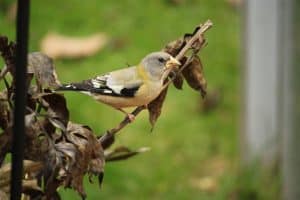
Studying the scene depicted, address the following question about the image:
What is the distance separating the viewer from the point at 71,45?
430 cm

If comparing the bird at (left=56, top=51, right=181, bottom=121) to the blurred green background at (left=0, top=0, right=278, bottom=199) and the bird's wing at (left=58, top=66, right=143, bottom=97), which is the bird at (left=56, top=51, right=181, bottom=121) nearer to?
the bird's wing at (left=58, top=66, right=143, bottom=97)

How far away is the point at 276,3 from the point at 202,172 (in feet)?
2.32

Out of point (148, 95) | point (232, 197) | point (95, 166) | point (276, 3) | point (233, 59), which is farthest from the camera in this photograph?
point (233, 59)

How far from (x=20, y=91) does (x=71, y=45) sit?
3.40 meters

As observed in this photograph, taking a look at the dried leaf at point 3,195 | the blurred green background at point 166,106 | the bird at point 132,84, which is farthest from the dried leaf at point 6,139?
the blurred green background at point 166,106

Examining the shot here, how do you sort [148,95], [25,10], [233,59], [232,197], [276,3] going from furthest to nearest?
[233,59]
[276,3]
[232,197]
[148,95]
[25,10]

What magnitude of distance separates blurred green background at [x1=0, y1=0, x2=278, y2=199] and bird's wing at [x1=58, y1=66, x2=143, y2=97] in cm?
157

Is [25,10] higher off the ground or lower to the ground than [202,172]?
higher

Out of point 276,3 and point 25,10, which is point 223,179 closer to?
point 276,3

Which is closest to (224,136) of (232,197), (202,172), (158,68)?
(202,172)

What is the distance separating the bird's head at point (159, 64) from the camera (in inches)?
49.4

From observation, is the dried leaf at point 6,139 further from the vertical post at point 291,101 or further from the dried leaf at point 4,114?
the vertical post at point 291,101

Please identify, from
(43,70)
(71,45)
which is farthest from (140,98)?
(71,45)

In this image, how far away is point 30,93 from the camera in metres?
1.18
